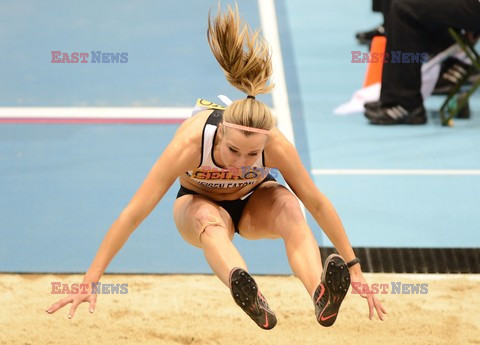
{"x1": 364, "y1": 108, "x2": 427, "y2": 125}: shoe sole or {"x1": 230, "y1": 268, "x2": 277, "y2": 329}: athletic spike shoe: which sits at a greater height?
{"x1": 230, "y1": 268, "x2": 277, "y2": 329}: athletic spike shoe

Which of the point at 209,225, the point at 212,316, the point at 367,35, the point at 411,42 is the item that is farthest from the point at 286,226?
the point at 367,35

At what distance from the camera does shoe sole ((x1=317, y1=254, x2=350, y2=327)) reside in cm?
395

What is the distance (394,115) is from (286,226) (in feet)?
14.2

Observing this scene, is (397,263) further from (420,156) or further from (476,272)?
(420,156)

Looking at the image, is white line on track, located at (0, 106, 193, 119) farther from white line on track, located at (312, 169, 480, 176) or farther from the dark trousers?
the dark trousers

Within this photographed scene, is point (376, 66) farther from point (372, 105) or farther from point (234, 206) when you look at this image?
point (234, 206)

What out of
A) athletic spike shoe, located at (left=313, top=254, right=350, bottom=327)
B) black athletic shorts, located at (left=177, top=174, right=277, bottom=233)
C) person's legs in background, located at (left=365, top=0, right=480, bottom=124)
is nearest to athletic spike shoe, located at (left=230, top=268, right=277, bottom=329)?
athletic spike shoe, located at (left=313, top=254, right=350, bottom=327)

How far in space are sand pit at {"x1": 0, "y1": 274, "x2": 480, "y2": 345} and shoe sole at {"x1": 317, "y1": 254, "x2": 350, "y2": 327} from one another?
4.37 ft

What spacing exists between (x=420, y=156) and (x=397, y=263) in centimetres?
196

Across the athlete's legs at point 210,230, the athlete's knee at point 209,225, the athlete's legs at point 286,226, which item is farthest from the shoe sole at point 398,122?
the athlete's knee at point 209,225

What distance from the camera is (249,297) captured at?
398 cm

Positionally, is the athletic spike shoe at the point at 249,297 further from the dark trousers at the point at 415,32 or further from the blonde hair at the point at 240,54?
the dark trousers at the point at 415,32

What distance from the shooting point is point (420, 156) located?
7938 millimetres

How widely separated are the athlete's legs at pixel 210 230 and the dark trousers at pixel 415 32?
4.09 m
